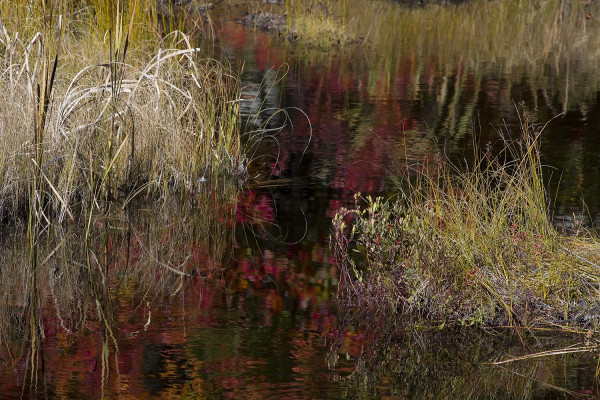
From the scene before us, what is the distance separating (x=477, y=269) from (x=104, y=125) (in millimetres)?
3330

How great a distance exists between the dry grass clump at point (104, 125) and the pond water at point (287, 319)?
1.45 ft

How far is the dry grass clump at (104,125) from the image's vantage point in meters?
6.76

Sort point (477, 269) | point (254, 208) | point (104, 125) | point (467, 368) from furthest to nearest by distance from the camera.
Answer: point (254, 208) < point (104, 125) < point (477, 269) < point (467, 368)

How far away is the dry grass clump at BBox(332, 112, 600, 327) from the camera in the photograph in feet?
16.6

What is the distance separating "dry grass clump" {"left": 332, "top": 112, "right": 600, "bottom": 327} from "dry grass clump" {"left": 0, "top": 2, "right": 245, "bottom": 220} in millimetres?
2100

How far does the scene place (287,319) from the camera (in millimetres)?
5160

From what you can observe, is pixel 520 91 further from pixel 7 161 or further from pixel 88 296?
pixel 88 296

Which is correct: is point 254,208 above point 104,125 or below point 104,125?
below

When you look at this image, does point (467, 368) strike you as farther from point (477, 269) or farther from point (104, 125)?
point (104, 125)

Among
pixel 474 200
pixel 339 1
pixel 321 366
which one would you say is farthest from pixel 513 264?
pixel 339 1

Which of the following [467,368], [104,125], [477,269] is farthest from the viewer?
[104,125]

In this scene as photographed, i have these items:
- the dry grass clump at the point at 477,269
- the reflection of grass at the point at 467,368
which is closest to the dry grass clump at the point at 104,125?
the dry grass clump at the point at 477,269

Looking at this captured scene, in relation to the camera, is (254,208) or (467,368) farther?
(254,208)

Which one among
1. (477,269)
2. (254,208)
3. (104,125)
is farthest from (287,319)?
(104,125)
